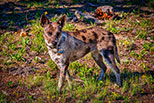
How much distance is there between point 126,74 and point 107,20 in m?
3.92

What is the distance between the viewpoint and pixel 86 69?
5805mm

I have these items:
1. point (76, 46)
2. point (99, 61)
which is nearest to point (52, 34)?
point (76, 46)

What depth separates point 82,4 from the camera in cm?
1088

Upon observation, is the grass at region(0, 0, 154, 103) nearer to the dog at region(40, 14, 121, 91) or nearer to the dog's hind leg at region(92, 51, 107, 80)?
the dog's hind leg at region(92, 51, 107, 80)

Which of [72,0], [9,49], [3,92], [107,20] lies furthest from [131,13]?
[3,92]

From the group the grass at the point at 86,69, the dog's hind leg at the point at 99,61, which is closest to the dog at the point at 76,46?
the dog's hind leg at the point at 99,61

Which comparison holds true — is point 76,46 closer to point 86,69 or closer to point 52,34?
point 52,34

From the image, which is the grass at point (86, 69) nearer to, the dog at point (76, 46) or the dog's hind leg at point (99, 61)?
the dog's hind leg at point (99, 61)

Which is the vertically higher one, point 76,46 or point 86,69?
point 76,46

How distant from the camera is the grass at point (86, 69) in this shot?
4809 millimetres

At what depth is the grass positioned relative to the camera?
189 inches

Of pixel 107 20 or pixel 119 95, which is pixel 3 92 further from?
pixel 107 20

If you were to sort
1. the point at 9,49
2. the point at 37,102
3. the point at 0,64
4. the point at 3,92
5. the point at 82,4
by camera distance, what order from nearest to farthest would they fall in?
the point at 37,102 < the point at 3,92 < the point at 0,64 < the point at 9,49 < the point at 82,4

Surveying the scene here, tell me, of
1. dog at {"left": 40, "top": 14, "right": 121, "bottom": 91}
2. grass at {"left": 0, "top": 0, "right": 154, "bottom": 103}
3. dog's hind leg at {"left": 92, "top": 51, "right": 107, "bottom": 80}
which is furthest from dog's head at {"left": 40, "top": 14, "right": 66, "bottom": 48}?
dog's hind leg at {"left": 92, "top": 51, "right": 107, "bottom": 80}
